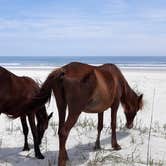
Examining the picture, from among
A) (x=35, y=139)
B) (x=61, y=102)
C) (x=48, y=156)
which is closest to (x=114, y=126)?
(x=48, y=156)

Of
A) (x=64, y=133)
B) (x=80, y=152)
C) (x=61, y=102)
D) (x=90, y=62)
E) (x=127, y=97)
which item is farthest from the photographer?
(x=90, y=62)

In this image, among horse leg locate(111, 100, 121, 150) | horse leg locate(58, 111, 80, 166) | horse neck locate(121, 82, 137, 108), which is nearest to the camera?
horse leg locate(58, 111, 80, 166)

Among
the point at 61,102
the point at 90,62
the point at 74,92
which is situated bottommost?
the point at 90,62

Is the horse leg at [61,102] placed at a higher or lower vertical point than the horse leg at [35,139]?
higher

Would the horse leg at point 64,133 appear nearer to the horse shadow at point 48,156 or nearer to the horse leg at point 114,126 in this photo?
the horse shadow at point 48,156

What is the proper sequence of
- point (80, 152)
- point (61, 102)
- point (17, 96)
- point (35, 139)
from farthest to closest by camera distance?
point (80, 152), point (35, 139), point (17, 96), point (61, 102)

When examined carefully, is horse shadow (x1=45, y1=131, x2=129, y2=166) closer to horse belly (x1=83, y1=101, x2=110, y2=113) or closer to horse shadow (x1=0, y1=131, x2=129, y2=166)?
horse shadow (x1=0, y1=131, x2=129, y2=166)

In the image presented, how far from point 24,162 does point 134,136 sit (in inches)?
100

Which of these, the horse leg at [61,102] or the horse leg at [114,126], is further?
the horse leg at [114,126]

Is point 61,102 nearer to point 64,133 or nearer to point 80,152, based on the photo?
point 64,133

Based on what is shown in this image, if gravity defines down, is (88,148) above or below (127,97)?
below

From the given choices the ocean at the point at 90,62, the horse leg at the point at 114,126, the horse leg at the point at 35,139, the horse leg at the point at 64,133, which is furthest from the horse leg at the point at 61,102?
the ocean at the point at 90,62

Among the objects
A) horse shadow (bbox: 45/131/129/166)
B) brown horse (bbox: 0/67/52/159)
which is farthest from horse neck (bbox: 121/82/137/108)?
brown horse (bbox: 0/67/52/159)

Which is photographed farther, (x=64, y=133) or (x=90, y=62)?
(x=90, y=62)
